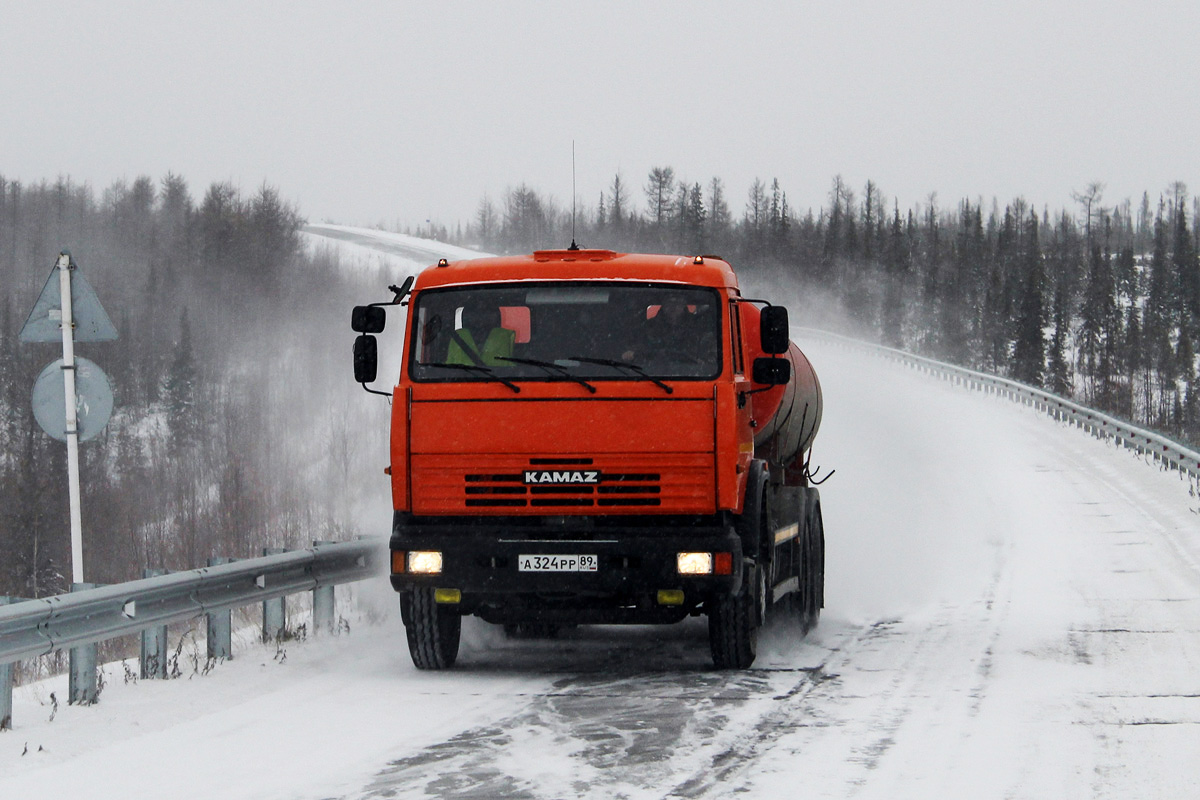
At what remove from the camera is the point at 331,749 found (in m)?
6.98

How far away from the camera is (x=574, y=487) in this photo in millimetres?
9055

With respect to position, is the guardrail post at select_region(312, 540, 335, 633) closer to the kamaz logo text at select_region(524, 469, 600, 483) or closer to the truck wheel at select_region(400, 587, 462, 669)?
the truck wheel at select_region(400, 587, 462, 669)

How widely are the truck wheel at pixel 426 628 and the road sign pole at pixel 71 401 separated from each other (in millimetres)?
2070

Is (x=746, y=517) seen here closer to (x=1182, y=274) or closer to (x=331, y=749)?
(x=331, y=749)

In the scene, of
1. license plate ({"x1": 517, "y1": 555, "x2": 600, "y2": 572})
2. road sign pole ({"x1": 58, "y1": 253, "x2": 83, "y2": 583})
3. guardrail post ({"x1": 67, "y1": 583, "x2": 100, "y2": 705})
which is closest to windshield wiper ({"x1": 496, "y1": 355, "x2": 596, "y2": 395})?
license plate ({"x1": 517, "y1": 555, "x2": 600, "y2": 572})

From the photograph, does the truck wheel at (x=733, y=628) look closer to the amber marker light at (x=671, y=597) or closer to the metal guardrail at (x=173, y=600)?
the amber marker light at (x=671, y=597)

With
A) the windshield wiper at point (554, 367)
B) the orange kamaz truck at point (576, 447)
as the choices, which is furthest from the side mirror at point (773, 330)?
the windshield wiper at point (554, 367)

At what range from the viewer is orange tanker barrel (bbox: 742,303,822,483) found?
10.6 metres

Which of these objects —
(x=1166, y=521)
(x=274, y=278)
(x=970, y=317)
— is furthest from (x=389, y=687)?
(x=970, y=317)

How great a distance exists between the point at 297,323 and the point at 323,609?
78.9 metres

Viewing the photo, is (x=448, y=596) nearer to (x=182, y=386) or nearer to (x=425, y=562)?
(x=425, y=562)

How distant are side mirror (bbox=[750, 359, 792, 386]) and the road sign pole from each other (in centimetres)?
438

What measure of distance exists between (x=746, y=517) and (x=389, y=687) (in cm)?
249

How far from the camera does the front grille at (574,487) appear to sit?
355 inches
